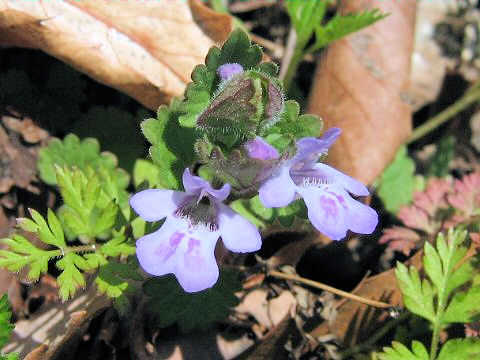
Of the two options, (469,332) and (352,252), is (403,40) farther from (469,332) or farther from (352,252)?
(469,332)

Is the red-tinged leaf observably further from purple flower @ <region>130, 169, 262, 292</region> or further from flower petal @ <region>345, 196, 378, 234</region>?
purple flower @ <region>130, 169, 262, 292</region>

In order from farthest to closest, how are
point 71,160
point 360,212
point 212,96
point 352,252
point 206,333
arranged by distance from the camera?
point 352,252, point 71,160, point 206,333, point 212,96, point 360,212

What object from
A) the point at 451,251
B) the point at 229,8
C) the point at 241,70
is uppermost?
the point at 241,70

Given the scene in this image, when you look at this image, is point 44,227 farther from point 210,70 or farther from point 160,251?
point 210,70

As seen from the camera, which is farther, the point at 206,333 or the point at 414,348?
the point at 206,333

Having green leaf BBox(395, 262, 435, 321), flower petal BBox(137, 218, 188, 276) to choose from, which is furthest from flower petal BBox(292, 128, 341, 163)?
green leaf BBox(395, 262, 435, 321)

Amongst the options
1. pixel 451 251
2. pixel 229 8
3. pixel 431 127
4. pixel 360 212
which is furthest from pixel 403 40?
pixel 360 212
